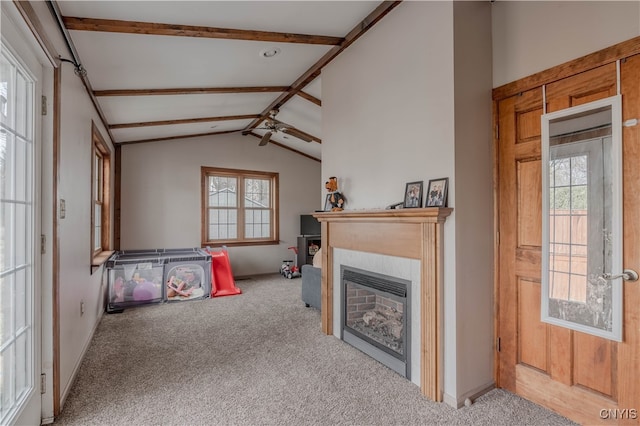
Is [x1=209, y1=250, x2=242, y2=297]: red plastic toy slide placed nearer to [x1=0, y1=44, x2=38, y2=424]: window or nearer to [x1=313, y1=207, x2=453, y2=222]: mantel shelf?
[x1=313, y1=207, x2=453, y2=222]: mantel shelf

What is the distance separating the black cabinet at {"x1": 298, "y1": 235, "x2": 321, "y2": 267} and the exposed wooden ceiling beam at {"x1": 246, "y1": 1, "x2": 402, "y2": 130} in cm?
287

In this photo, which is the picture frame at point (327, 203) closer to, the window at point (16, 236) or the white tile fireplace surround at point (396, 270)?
the white tile fireplace surround at point (396, 270)

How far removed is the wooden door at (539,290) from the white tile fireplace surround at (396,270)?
1.99 feet

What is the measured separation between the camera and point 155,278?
4762mm

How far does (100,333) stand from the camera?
3.49m

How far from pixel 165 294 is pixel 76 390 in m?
2.53

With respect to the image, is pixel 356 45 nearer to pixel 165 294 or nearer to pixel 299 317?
pixel 299 317

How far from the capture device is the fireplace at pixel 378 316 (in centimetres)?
254

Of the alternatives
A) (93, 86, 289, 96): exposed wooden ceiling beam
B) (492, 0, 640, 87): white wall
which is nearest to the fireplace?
(492, 0, 640, 87): white wall

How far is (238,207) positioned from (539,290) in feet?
18.3

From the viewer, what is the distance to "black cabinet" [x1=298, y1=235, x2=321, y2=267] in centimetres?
677

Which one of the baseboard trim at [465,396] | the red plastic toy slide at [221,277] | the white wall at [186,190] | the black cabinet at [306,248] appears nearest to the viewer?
the baseboard trim at [465,396]

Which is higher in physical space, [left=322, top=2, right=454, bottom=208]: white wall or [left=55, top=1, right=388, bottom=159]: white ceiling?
[left=55, top=1, right=388, bottom=159]: white ceiling

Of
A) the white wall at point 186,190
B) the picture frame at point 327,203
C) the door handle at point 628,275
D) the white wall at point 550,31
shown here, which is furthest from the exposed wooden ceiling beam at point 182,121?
the door handle at point 628,275
